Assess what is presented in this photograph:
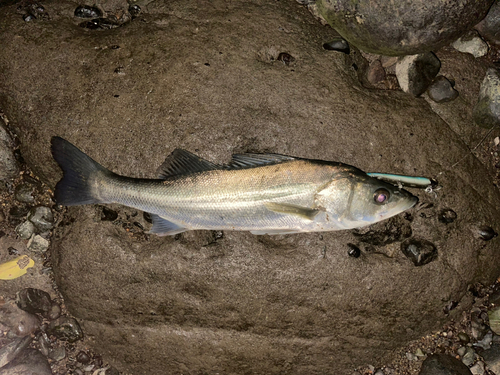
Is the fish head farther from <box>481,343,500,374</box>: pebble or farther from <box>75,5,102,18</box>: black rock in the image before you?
<box>75,5,102,18</box>: black rock

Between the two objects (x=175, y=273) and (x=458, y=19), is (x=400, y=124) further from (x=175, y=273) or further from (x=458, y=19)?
(x=175, y=273)

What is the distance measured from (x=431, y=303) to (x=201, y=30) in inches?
190

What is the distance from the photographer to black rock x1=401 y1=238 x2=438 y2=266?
4.48m

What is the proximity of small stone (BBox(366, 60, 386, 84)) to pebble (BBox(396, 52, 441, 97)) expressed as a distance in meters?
0.32

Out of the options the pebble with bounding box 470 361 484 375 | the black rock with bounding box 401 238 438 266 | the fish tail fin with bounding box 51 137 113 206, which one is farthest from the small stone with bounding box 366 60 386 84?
the pebble with bounding box 470 361 484 375

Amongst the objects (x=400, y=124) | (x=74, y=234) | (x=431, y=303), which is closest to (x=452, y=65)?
(x=400, y=124)

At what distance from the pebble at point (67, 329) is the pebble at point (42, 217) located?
56.3 inches

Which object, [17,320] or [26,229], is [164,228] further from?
[17,320]

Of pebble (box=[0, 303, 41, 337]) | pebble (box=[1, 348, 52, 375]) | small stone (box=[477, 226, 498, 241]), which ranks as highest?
small stone (box=[477, 226, 498, 241])

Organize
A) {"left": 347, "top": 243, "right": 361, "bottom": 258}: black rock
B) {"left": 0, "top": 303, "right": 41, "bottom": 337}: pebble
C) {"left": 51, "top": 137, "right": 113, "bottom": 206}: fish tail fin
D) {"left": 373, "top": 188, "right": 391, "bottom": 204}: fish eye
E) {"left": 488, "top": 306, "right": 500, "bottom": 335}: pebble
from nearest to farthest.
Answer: {"left": 373, "top": 188, "right": 391, "bottom": 204}: fish eye < {"left": 51, "top": 137, "right": 113, "bottom": 206}: fish tail fin < {"left": 347, "top": 243, "right": 361, "bottom": 258}: black rock < {"left": 488, "top": 306, "right": 500, "bottom": 335}: pebble < {"left": 0, "top": 303, "right": 41, "bottom": 337}: pebble

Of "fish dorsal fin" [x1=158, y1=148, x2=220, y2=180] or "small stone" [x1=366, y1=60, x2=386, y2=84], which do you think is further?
"small stone" [x1=366, y1=60, x2=386, y2=84]

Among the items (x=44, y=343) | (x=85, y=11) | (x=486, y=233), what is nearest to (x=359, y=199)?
(x=486, y=233)

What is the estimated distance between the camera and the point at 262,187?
13.5 ft

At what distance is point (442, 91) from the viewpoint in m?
5.05
